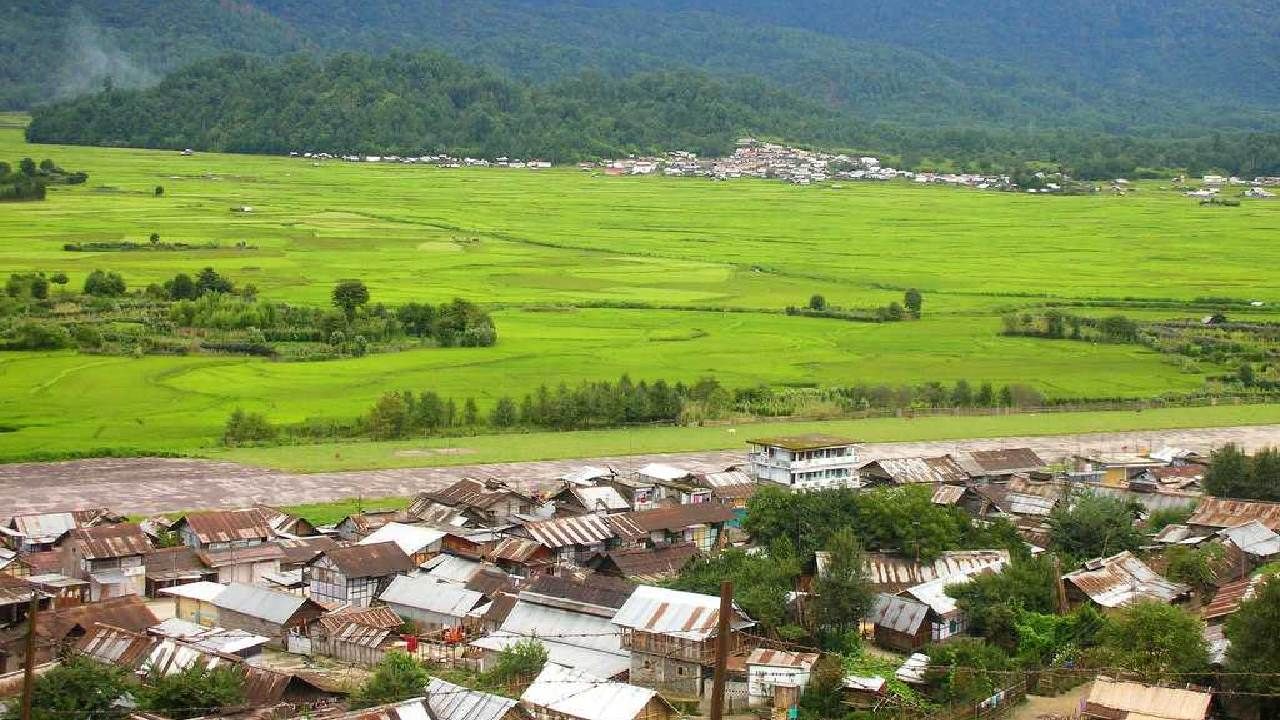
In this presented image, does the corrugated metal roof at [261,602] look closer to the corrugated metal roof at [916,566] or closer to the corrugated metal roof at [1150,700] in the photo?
the corrugated metal roof at [916,566]

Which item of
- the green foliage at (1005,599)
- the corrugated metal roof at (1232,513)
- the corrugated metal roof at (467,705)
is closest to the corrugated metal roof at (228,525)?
the corrugated metal roof at (467,705)

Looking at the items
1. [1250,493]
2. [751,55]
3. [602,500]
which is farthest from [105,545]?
[751,55]

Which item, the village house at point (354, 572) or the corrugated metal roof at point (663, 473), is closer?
the village house at point (354, 572)

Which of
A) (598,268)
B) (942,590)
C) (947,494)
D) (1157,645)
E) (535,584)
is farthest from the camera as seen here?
(598,268)

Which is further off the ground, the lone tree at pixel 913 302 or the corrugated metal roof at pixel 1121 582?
the corrugated metal roof at pixel 1121 582

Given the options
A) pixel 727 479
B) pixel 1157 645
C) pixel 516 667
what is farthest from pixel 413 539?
pixel 1157 645

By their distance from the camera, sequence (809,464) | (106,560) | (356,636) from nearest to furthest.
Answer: (356,636)
(106,560)
(809,464)

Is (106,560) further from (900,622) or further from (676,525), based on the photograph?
(900,622)
